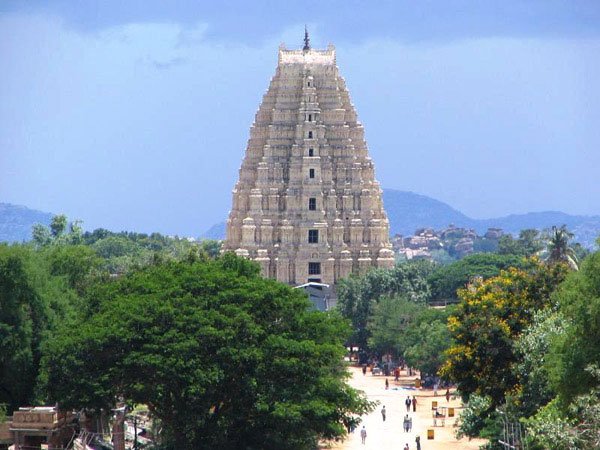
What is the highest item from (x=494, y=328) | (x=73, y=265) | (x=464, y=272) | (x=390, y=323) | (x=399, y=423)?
(x=464, y=272)

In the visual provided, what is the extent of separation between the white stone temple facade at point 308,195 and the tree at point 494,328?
7607cm

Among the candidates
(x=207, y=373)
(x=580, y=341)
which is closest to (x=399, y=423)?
(x=207, y=373)

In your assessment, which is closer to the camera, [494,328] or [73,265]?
[494,328]

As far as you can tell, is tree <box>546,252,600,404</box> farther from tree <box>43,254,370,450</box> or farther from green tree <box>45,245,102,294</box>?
green tree <box>45,245,102,294</box>

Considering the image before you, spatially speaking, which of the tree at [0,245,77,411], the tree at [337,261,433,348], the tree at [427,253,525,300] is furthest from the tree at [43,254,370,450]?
the tree at [427,253,525,300]

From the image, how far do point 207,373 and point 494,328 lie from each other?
1036cm

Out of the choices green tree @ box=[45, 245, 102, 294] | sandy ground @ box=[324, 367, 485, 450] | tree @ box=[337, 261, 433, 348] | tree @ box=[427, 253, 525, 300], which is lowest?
sandy ground @ box=[324, 367, 485, 450]

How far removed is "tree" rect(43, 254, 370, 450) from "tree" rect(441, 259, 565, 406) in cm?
423

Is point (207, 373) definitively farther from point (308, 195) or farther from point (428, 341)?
point (308, 195)

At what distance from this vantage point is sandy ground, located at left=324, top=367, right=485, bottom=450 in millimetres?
82875

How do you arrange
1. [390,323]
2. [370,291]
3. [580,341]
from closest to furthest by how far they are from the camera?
[580,341]
[390,323]
[370,291]

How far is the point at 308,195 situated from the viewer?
148500 millimetres

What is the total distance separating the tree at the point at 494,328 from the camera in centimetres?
6869

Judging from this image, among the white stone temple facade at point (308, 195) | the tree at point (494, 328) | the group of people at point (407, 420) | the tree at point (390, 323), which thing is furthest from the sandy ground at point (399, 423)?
the white stone temple facade at point (308, 195)
